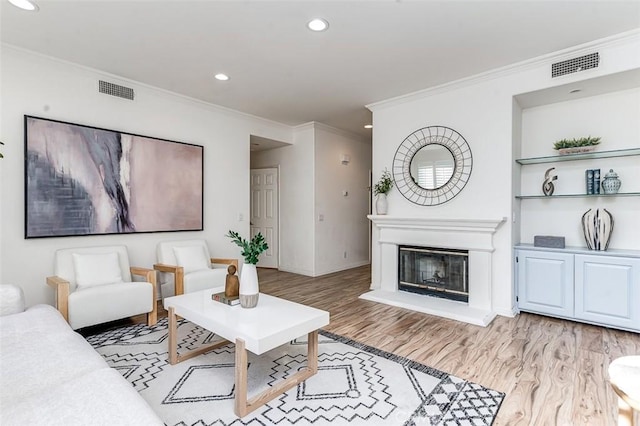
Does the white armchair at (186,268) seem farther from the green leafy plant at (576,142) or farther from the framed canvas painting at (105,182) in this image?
the green leafy plant at (576,142)

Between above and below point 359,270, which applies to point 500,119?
above

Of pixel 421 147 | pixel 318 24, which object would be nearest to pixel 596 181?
pixel 421 147

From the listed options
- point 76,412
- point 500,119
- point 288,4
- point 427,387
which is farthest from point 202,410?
point 500,119

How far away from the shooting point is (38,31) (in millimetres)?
2775

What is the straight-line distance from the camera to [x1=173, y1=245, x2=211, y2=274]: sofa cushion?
3.97 m

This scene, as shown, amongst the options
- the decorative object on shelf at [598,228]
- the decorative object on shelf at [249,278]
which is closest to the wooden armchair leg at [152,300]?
the decorative object on shelf at [249,278]

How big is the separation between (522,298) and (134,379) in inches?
148

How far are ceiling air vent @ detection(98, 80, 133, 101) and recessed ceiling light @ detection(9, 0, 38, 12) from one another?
3.77 ft

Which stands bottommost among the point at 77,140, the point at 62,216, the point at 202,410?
the point at 202,410

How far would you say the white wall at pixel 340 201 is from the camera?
5.75m

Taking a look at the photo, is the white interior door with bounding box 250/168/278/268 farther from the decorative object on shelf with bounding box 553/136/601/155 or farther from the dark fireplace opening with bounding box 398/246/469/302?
the decorative object on shelf with bounding box 553/136/601/155

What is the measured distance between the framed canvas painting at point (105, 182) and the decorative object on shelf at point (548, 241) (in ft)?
13.7

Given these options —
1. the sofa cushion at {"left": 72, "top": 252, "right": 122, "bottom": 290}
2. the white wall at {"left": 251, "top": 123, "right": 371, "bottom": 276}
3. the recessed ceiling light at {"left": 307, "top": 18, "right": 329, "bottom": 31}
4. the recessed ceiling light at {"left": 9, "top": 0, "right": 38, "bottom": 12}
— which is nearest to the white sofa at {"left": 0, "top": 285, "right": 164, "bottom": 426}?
the sofa cushion at {"left": 72, "top": 252, "right": 122, "bottom": 290}

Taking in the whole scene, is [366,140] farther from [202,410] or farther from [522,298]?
[202,410]
